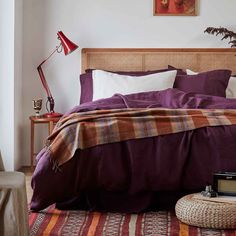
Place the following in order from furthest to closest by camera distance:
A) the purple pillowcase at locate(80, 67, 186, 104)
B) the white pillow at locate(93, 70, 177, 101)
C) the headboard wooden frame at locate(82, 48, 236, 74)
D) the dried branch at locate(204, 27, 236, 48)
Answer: the headboard wooden frame at locate(82, 48, 236, 74), the dried branch at locate(204, 27, 236, 48), the purple pillowcase at locate(80, 67, 186, 104), the white pillow at locate(93, 70, 177, 101)

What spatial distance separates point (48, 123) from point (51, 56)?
0.71 metres

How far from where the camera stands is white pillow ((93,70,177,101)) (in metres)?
4.43

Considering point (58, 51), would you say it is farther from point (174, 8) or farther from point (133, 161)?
point (133, 161)

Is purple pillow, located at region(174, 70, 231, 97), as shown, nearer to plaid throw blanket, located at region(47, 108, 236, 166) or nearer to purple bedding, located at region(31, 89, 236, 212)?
plaid throw blanket, located at region(47, 108, 236, 166)

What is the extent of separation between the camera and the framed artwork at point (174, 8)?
5027 mm

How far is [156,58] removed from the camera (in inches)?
198

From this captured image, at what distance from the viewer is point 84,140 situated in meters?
3.02

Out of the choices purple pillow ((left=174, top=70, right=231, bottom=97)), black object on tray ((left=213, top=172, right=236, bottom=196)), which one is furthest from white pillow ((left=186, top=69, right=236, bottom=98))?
black object on tray ((left=213, top=172, right=236, bottom=196))

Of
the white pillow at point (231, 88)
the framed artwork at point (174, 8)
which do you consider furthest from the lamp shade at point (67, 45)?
the white pillow at point (231, 88)

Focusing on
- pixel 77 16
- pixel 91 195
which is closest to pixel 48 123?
pixel 77 16

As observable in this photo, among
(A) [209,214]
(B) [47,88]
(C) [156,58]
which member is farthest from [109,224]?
(C) [156,58]

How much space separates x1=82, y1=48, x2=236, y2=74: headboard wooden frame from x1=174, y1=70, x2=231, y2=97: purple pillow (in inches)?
18.3

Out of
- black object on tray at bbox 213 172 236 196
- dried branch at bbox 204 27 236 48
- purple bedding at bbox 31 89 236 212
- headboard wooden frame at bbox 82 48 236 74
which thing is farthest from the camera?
headboard wooden frame at bbox 82 48 236 74

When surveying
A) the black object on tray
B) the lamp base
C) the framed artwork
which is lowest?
the black object on tray
